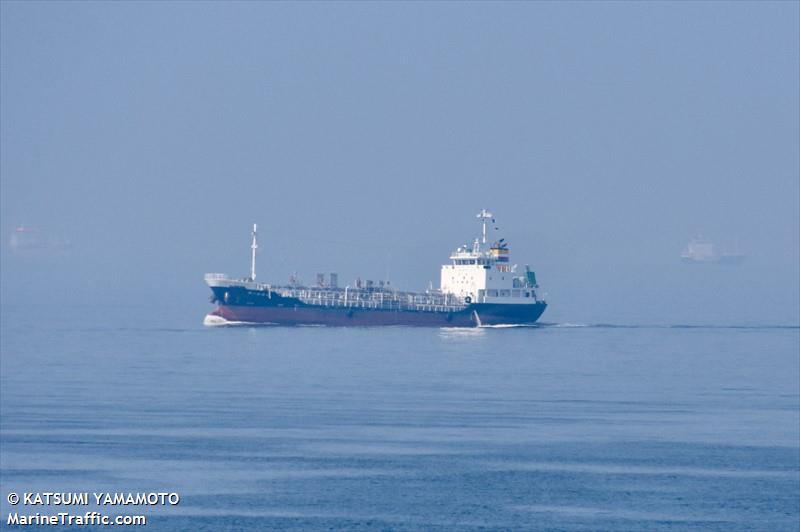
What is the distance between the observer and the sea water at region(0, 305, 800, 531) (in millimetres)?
46000

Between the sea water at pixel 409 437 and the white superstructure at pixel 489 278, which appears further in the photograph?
the white superstructure at pixel 489 278

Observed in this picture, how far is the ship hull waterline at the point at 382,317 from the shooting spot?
442 ft

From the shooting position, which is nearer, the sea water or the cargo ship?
the sea water

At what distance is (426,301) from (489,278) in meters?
7.13

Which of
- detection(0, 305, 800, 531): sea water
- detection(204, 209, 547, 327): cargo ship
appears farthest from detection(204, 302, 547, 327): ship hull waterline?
detection(0, 305, 800, 531): sea water

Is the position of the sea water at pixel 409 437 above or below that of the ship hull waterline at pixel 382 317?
below

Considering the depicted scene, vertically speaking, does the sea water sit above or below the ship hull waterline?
below

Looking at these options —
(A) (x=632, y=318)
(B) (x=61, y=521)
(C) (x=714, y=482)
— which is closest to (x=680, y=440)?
(C) (x=714, y=482)

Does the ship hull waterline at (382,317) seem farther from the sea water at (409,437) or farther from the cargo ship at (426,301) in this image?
the sea water at (409,437)

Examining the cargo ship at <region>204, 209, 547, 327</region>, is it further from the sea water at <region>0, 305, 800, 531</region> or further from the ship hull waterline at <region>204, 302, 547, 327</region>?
the sea water at <region>0, 305, 800, 531</region>

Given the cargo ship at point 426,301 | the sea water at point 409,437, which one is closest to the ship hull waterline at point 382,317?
the cargo ship at point 426,301

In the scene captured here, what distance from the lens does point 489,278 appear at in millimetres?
141250

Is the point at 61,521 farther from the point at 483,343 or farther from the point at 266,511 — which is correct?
the point at 483,343

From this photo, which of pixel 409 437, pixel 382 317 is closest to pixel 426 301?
pixel 382 317
